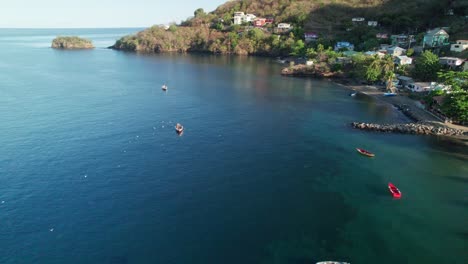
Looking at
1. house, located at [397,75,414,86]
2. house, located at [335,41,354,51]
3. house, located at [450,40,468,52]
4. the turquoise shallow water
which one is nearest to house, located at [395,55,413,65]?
house, located at [397,75,414,86]

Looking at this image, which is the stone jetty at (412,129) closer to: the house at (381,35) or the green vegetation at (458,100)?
the green vegetation at (458,100)

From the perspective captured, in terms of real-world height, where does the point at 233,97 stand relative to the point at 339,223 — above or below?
above

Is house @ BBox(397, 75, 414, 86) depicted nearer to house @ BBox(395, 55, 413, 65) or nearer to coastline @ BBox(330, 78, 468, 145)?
coastline @ BBox(330, 78, 468, 145)

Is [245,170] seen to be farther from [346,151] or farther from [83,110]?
[83,110]

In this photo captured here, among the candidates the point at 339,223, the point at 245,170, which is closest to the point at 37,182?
the point at 245,170

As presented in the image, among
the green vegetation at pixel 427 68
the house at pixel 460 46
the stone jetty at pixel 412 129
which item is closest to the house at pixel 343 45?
the house at pixel 460 46

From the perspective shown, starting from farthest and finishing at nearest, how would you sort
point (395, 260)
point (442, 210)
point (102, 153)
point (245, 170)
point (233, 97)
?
point (233, 97), point (102, 153), point (245, 170), point (442, 210), point (395, 260)
